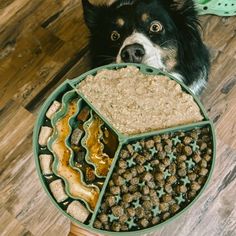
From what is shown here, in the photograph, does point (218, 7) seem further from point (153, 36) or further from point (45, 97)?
point (45, 97)

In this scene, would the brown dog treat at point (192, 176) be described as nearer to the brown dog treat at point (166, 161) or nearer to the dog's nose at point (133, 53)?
the brown dog treat at point (166, 161)

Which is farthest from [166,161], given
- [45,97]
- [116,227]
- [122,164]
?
[45,97]

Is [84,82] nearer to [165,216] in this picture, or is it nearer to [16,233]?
[165,216]

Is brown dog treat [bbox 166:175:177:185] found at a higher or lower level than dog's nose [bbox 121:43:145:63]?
lower

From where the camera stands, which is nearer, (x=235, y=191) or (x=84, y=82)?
(x=84, y=82)

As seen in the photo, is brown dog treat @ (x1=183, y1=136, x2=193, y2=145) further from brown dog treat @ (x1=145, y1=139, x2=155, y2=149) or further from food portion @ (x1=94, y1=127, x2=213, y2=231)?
brown dog treat @ (x1=145, y1=139, x2=155, y2=149)

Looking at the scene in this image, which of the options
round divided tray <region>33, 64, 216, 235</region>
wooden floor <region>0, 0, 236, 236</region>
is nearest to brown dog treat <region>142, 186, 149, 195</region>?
round divided tray <region>33, 64, 216, 235</region>

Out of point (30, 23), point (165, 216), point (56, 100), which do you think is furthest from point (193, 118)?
point (30, 23)
